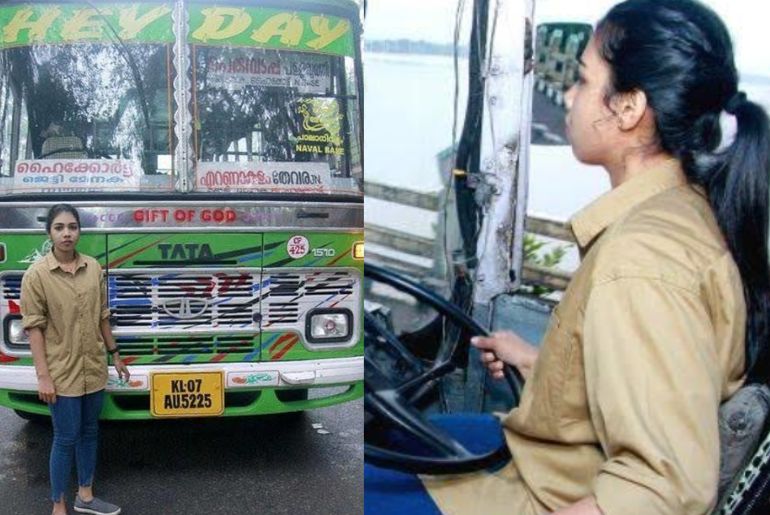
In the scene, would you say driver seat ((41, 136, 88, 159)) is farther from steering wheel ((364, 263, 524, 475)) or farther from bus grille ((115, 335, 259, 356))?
steering wheel ((364, 263, 524, 475))

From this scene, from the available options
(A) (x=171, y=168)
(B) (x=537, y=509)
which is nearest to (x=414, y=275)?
(B) (x=537, y=509)

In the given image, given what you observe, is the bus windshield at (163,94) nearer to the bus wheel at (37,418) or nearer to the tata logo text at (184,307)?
the tata logo text at (184,307)

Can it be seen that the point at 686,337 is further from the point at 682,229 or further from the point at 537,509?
the point at 537,509

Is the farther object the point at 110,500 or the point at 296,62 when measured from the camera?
the point at 110,500

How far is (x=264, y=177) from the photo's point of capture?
8.68 feet

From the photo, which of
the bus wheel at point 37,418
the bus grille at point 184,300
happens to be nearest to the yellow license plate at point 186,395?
the bus grille at point 184,300

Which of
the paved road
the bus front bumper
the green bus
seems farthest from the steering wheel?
the paved road

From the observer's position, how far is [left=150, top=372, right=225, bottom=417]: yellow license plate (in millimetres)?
2471

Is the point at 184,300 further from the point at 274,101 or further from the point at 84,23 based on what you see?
the point at 84,23

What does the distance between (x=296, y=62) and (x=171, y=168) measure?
0.51 metres

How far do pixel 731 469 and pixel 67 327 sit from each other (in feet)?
6.22

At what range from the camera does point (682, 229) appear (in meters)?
0.93

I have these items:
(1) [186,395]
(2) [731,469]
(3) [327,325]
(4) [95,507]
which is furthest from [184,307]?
(2) [731,469]

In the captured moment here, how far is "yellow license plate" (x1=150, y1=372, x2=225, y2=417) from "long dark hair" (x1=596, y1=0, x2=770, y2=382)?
184 centimetres
